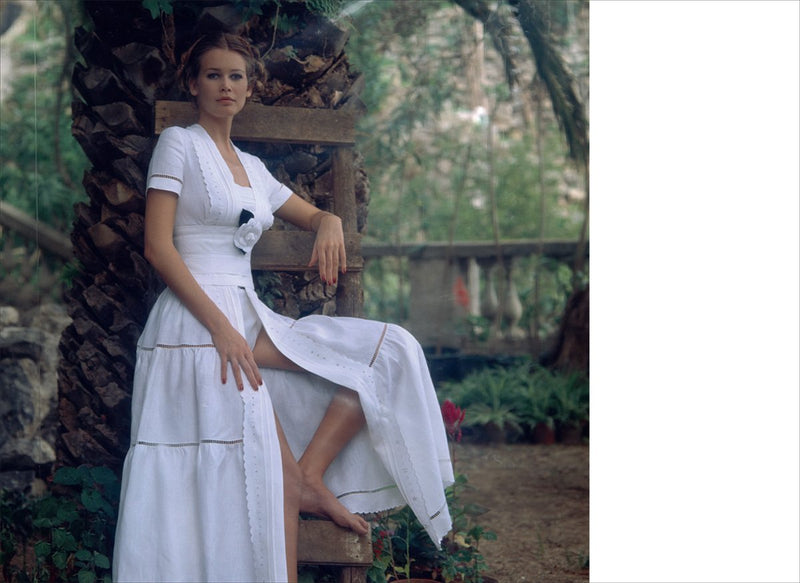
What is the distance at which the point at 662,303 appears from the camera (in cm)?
354

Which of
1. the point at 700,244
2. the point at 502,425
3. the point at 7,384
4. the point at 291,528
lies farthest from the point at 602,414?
the point at 7,384

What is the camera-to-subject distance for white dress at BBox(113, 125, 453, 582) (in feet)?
8.39

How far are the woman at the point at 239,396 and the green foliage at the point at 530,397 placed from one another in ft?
1.88

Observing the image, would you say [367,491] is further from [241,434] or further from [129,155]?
[129,155]

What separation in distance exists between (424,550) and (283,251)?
3.45ft

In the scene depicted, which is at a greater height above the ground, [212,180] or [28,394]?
[212,180]

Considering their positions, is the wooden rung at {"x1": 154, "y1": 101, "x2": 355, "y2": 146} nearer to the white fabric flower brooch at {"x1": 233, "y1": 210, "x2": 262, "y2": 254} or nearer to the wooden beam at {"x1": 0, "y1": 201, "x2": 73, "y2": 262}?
the white fabric flower brooch at {"x1": 233, "y1": 210, "x2": 262, "y2": 254}

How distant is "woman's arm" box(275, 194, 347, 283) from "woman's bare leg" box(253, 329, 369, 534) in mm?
321

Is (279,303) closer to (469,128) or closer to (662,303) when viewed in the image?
(469,128)

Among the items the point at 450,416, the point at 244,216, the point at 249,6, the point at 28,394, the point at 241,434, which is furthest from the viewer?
the point at 28,394

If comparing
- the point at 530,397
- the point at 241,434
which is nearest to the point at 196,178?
the point at 241,434

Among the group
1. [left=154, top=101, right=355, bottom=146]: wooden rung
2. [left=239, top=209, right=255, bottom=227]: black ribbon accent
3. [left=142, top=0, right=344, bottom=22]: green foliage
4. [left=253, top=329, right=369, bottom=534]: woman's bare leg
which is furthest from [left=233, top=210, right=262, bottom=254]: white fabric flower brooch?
[left=142, top=0, right=344, bottom=22]: green foliage

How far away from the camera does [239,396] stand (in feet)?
8.55

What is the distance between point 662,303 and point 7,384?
2342mm
